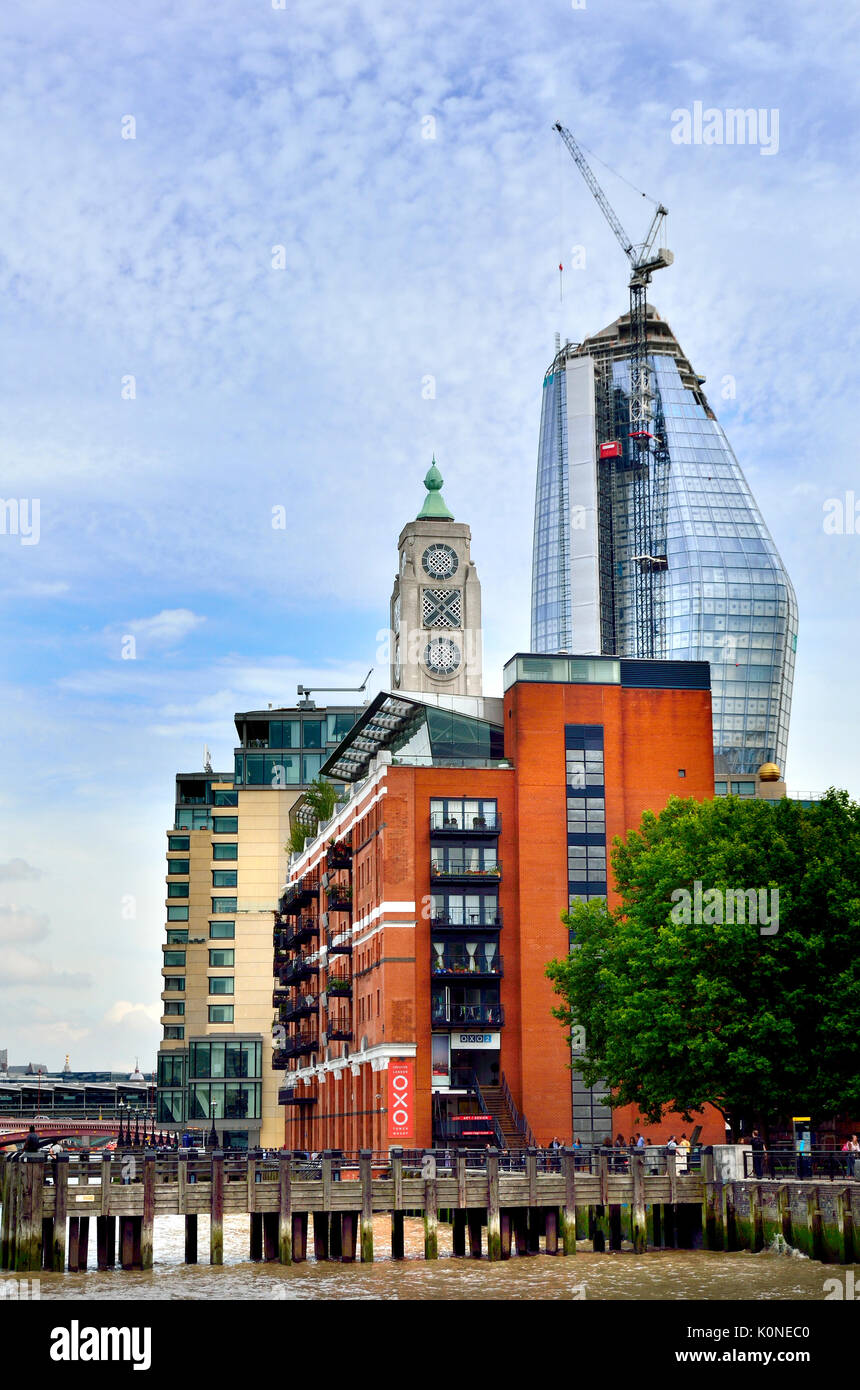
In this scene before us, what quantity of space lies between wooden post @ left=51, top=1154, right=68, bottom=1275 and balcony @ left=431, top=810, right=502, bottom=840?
3650 cm

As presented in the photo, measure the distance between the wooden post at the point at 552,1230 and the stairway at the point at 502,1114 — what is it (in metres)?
24.6

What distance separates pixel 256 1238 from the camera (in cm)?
5547

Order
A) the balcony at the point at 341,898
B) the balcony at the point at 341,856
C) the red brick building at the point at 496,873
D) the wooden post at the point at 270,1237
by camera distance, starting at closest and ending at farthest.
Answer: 1. the wooden post at the point at 270,1237
2. the red brick building at the point at 496,873
3. the balcony at the point at 341,898
4. the balcony at the point at 341,856

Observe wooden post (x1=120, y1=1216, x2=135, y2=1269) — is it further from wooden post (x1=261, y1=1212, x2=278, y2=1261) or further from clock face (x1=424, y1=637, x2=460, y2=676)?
clock face (x1=424, y1=637, x2=460, y2=676)

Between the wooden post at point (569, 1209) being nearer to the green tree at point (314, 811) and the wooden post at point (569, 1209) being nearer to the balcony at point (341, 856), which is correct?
the balcony at point (341, 856)

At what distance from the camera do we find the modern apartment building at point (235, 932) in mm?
139250

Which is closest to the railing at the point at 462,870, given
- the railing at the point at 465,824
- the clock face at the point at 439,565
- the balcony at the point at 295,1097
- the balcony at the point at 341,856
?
the railing at the point at 465,824

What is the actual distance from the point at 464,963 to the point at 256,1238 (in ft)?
97.4

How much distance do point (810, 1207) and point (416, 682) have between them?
10861cm

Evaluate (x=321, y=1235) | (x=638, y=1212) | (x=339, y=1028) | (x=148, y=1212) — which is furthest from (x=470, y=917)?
(x=148, y=1212)

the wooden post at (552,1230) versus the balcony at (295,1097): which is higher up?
the balcony at (295,1097)

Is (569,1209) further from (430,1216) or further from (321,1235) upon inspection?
(321,1235)

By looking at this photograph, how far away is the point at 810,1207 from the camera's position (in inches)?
1898
